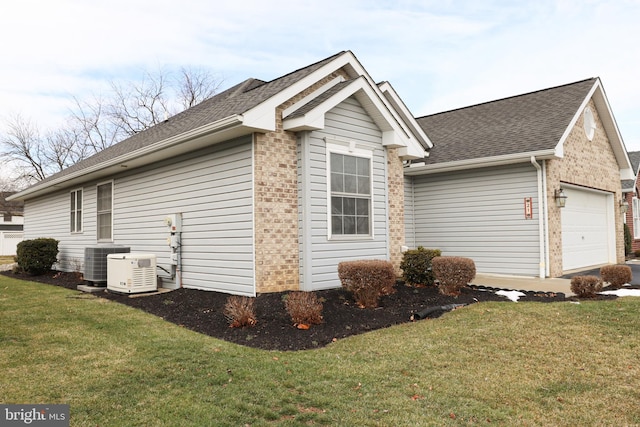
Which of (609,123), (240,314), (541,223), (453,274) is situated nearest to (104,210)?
(240,314)

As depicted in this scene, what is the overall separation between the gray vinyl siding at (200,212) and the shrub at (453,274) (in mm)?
3512

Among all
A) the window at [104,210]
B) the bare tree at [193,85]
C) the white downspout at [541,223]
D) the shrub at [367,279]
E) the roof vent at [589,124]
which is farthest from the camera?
the bare tree at [193,85]

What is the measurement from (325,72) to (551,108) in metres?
7.51

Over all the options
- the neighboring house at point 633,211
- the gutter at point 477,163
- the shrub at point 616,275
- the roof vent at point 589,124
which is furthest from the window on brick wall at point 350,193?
the neighboring house at point 633,211

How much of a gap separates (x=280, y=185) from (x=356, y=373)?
4.29 meters

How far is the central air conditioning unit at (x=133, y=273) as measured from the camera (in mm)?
9148

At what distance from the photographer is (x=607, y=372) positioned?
15.2 ft

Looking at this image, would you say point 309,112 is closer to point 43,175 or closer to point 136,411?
point 136,411

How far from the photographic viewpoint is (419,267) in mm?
9445

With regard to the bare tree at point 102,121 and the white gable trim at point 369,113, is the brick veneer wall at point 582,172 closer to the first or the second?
the white gable trim at point 369,113

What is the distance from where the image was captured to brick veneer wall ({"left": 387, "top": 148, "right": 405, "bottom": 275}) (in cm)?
1025

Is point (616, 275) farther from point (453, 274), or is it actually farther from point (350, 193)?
point (350, 193)

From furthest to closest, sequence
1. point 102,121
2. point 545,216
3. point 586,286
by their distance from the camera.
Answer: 1. point 102,121
2. point 545,216
3. point 586,286

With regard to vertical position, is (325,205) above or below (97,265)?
Answer: above
